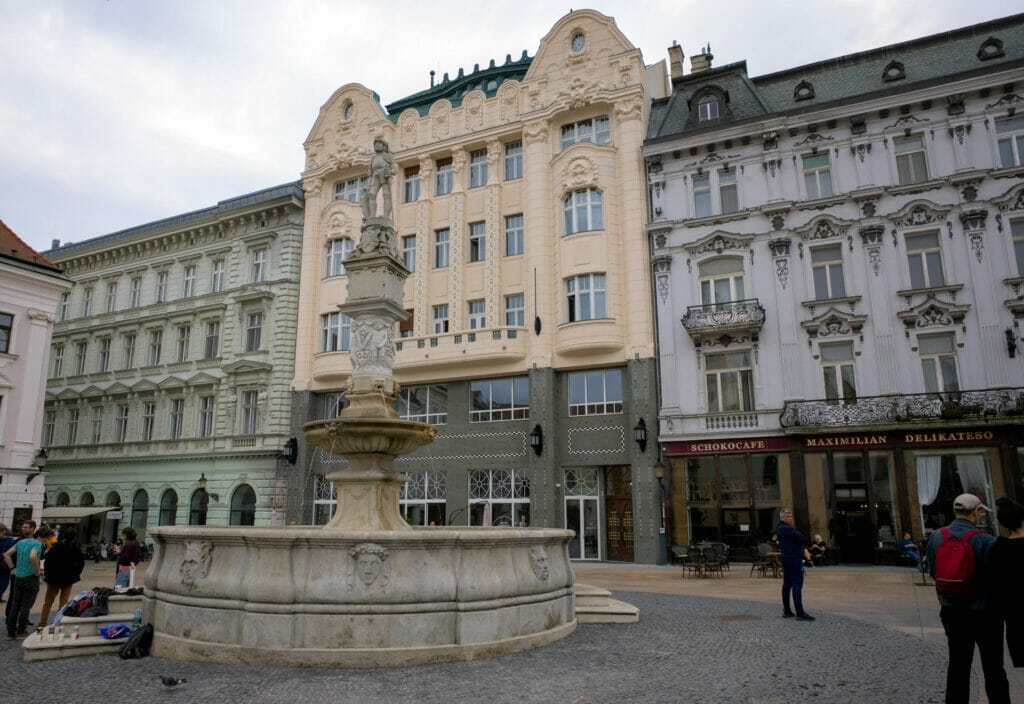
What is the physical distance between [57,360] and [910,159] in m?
42.8

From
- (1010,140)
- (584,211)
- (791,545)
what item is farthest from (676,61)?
(791,545)

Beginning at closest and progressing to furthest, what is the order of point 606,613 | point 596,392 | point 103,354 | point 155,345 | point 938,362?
point 606,613
point 938,362
point 596,392
point 155,345
point 103,354

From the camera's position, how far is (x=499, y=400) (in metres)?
29.1

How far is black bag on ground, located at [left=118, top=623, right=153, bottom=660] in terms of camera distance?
816cm

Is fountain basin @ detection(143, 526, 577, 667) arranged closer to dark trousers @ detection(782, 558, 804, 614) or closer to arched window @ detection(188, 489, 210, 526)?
dark trousers @ detection(782, 558, 804, 614)

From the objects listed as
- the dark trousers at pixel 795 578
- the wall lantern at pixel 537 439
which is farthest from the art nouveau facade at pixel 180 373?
the dark trousers at pixel 795 578

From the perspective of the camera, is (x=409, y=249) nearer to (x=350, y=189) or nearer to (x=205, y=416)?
(x=350, y=189)

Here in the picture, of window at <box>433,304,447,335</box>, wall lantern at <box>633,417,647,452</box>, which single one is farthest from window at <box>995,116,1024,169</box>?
window at <box>433,304,447,335</box>

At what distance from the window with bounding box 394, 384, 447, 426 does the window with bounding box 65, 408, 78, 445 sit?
19.6 meters

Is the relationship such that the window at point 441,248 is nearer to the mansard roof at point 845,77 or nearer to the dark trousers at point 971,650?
the mansard roof at point 845,77

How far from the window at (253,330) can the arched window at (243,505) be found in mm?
6499

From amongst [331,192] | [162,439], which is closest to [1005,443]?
[331,192]

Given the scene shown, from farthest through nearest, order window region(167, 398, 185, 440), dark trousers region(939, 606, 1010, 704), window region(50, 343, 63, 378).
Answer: window region(50, 343, 63, 378), window region(167, 398, 185, 440), dark trousers region(939, 606, 1010, 704)

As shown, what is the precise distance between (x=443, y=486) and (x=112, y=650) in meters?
21.0
